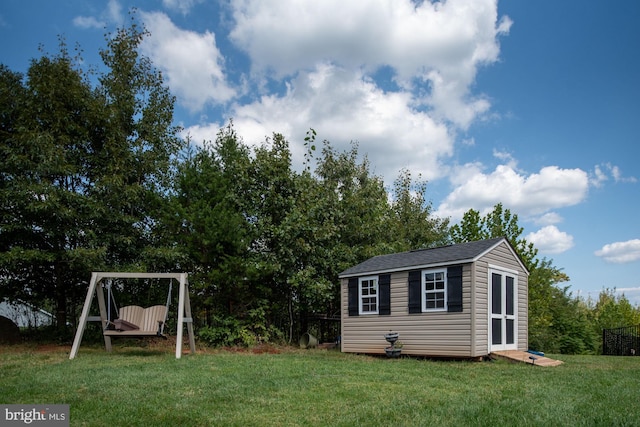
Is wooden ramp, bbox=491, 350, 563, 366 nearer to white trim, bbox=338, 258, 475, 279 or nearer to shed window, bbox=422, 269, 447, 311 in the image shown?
shed window, bbox=422, 269, 447, 311

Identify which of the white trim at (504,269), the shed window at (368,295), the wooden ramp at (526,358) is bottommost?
the wooden ramp at (526,358)

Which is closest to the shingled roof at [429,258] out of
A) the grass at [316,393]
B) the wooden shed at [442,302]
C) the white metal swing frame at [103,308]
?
the wooden shed at [442,302]

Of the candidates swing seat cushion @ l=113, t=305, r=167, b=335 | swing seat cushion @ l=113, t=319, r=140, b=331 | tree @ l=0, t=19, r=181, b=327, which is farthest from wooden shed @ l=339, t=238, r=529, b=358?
tree @ l=0, t=19, r=181, b=327

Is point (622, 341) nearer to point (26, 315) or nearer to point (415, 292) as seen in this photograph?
point (415, 292)

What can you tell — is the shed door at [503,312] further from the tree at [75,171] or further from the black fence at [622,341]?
the tree at [75,171]

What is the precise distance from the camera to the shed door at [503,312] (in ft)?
37.3

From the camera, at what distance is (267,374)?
25.3 ft

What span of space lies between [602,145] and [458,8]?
5.26 metres

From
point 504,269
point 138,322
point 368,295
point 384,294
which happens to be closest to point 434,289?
point 384,294

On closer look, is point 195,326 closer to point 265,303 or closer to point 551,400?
point 265,303

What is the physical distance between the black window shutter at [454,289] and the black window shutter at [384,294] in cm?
171

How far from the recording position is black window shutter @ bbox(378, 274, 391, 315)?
12359mm

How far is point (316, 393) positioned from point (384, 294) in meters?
6.61

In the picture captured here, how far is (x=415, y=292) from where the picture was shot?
1177 centimetres
